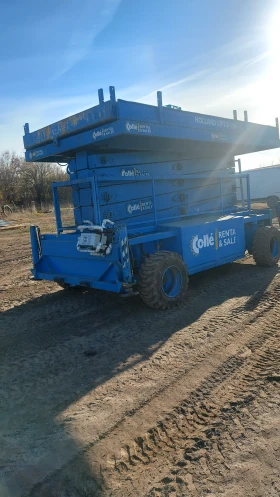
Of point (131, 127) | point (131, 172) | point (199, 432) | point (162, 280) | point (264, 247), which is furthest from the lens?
point (264, 247)

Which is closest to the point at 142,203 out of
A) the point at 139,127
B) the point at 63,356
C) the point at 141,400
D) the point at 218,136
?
the point at 139,127

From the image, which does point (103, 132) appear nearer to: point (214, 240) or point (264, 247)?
point (214, 240)

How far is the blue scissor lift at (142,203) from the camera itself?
5.56 m

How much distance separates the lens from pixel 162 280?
5727 mm

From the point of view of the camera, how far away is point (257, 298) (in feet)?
19.8

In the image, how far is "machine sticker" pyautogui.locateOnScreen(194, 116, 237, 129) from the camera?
7020 millimetres

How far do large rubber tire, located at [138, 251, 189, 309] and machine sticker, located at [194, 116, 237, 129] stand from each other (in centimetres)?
272

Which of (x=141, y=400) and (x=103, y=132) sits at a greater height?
(x=103, y=132)

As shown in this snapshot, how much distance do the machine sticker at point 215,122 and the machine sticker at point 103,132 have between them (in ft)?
6.76

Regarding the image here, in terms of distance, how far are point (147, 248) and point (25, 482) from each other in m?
4.29

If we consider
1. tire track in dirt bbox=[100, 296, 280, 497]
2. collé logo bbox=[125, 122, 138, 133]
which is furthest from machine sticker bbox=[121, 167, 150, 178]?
tire track in dirt bbox=[100, 296, 280, 497]

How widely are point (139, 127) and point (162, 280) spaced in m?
2.34

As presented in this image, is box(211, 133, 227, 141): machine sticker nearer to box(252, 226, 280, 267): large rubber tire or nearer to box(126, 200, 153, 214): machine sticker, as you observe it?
box(126, 200, 153, 214): machine sticker

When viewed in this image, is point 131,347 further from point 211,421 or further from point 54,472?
point 54,472
